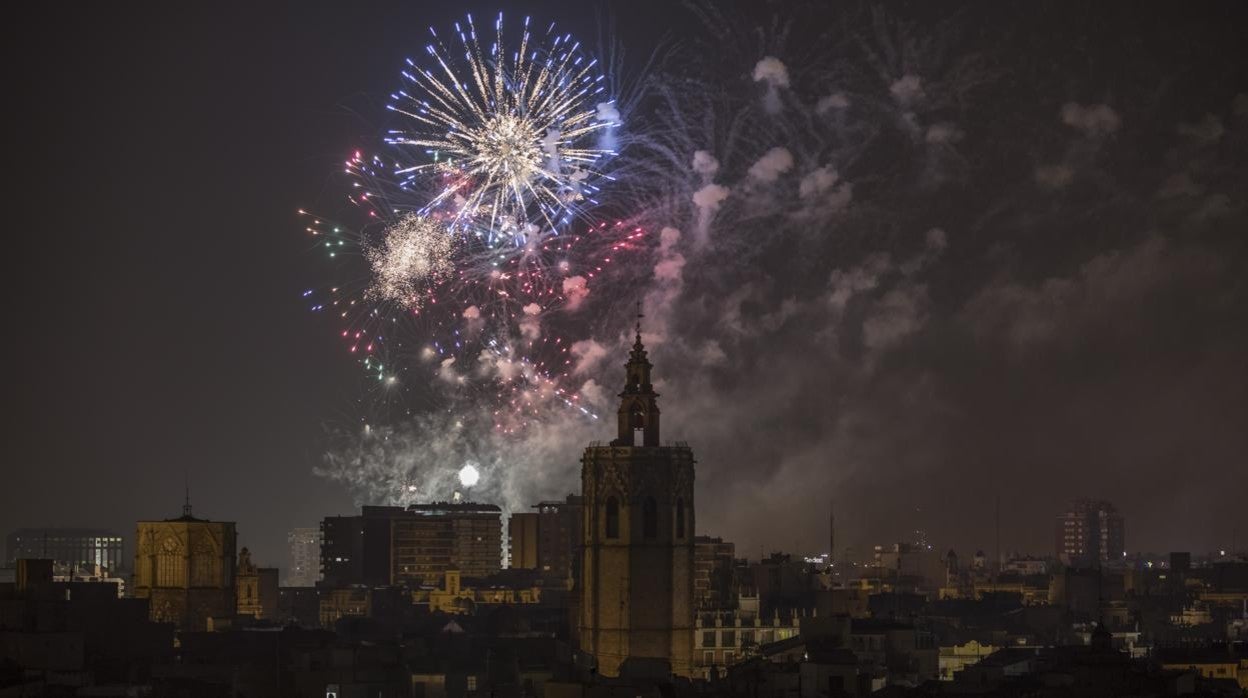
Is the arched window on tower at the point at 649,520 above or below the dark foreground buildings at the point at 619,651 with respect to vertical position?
above

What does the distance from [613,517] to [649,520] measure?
162 cm

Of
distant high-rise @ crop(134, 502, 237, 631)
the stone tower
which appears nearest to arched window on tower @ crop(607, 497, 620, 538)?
the stone tower

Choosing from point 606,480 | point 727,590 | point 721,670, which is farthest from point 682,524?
point 727,590

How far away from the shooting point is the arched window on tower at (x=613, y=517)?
127 metres

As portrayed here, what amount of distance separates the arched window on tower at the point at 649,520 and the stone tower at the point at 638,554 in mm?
45

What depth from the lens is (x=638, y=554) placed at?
126125 mm

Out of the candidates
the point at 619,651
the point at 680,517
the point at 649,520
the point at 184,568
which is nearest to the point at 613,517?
the point at 649,520

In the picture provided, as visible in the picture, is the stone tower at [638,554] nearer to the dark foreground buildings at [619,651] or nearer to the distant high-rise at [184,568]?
the dark foreground buildings at [619,651]

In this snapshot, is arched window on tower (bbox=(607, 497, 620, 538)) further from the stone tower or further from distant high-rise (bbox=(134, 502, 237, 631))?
distant high-rise (bbox=(134, 502, 237, 631))

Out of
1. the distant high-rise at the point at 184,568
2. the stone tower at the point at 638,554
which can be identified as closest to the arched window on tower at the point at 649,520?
the stone tower at the point at 638,554

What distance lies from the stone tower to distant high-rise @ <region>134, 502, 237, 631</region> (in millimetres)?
47879

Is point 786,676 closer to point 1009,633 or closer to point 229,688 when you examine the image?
point 229,688

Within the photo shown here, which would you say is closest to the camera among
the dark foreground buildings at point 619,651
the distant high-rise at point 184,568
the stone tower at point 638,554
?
Result: the dark foreground buildings at point 619,651

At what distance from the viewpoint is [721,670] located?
142 meters
